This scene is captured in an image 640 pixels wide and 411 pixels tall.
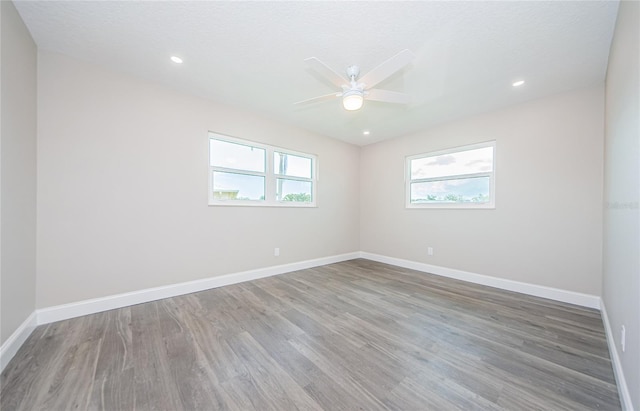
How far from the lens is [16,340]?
179cm

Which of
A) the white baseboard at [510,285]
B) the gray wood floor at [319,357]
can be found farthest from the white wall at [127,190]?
the white baseboard at [510,285]

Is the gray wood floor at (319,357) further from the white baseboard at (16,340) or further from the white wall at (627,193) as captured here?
the white wall at (627,193)

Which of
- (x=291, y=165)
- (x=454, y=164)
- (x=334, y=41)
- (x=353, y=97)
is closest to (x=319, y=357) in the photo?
(x=353, y=97)

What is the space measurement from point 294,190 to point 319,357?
2.98 meters

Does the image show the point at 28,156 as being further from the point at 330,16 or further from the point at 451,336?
the point at 451,336

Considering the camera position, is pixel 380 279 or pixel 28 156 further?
pixel 380 279

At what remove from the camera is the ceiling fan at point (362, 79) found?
1.80 m

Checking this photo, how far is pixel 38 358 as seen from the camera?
1698 mm

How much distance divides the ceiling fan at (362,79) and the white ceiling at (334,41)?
32cm

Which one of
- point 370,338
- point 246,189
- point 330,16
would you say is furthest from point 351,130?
point 370,338

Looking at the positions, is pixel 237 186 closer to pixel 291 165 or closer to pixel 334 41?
pixel 291 165

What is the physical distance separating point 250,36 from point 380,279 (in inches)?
137

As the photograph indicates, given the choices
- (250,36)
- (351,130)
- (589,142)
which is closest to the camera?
(250,36)

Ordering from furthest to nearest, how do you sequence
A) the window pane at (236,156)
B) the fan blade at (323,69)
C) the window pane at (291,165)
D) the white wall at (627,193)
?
the window pane at (291,165) → the window pane at (236,156) → the fan blade at (323,69) → the white wall at (627,193)
